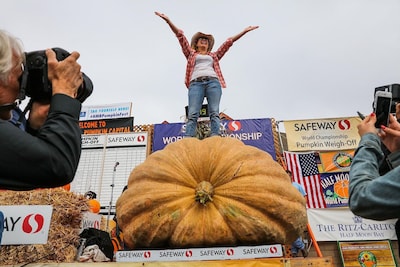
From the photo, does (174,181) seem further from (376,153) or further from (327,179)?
(327,179)

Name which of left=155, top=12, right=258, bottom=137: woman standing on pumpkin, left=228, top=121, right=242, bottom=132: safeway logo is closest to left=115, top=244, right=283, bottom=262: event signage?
left=155, top=12, right=258, bottom=137: woman standing on pumpkin

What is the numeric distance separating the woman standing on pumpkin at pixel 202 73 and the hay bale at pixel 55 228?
1.27 m

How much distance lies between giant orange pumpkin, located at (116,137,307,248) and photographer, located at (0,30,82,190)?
0.97m

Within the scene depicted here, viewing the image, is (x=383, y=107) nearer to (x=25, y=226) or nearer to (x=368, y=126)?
(x=368, y=126)

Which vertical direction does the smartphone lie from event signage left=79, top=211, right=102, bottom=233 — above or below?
below

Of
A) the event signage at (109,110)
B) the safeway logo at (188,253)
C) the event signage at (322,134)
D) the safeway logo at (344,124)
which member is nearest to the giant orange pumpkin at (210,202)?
the safeway logo at (188,253)

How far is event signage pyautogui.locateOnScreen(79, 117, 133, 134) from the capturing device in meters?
8.90

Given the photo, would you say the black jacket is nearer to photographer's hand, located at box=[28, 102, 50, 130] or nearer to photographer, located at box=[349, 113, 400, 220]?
photographer's hand, located at box=[28, 102, 50, 130]

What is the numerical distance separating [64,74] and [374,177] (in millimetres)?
1028

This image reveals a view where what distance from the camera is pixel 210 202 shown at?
1942 millimetres

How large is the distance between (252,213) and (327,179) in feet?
18.5

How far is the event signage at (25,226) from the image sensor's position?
2.14m

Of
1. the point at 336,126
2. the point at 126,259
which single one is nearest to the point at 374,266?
the point at 336,126

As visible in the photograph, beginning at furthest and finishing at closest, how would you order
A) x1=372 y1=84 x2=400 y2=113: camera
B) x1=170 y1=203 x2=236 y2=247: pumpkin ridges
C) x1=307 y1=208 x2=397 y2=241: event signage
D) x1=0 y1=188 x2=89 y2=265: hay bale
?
x1=307 y1=208 x2=397 y2=241: event signage < x1=0 y1=188 x2=89 y2=265: hay bale < x1=170 y1=203 x2=236 y2=247: pumpkin ridges < x1=372 y1=84 x2=400 y2=113: camera
